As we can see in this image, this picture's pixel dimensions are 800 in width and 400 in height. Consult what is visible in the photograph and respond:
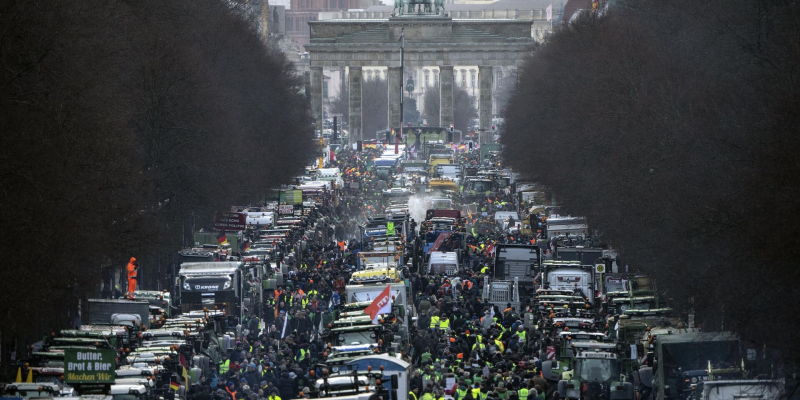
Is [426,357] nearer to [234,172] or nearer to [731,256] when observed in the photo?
[731,256]

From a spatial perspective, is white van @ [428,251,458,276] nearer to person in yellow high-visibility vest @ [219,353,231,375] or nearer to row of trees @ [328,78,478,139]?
person in yellow high-visibility vest @ [219,353,231,375]

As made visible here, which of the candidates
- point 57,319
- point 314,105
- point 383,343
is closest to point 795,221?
point 383,343

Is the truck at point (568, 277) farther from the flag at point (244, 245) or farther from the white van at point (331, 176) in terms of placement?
the white van at point (331, 176)

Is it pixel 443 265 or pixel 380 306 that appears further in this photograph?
pixel 443 265

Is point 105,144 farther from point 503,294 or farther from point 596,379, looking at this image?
point 596,379

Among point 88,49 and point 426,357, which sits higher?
point 88,49

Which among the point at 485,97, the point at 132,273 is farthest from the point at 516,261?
the point at 485,97

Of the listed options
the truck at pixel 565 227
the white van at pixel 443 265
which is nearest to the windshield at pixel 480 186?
the truck at pixel 565 227
